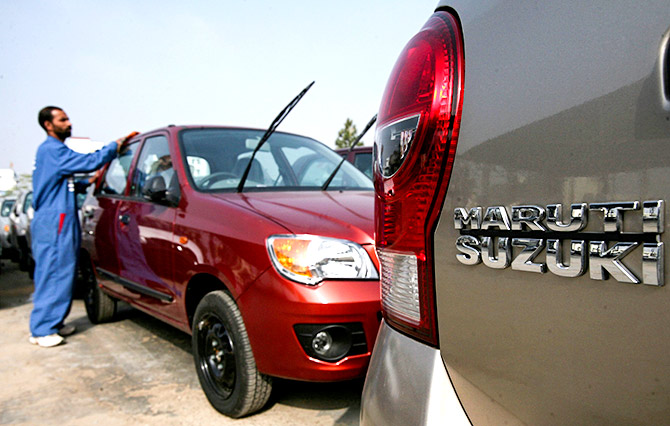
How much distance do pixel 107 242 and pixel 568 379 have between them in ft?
12.6

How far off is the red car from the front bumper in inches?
42.7

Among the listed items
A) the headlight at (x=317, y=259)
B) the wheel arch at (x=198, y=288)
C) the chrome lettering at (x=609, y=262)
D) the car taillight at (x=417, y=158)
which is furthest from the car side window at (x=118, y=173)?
the chrome lettering at (x=609, y=262)

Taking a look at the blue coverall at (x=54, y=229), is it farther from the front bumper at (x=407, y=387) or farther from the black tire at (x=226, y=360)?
the front bumper at (x=407, y=387)

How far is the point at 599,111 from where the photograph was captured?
26.4 inches

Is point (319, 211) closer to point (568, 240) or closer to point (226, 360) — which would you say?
point (226, 360)

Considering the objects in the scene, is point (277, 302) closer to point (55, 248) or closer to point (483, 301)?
point (483, 301)

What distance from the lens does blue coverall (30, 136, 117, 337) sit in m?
4.05

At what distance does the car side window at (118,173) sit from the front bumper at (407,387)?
3352 mm

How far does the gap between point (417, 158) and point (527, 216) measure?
24 centimetres

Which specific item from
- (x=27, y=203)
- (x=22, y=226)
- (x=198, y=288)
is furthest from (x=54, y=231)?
Result: (x=27, y=203)

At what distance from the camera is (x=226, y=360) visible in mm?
2494

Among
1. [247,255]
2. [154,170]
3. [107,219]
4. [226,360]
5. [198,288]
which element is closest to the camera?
[247,255]

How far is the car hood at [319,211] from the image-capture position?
229cm

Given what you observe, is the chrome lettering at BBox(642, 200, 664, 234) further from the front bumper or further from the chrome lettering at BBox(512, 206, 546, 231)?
the front bumper
